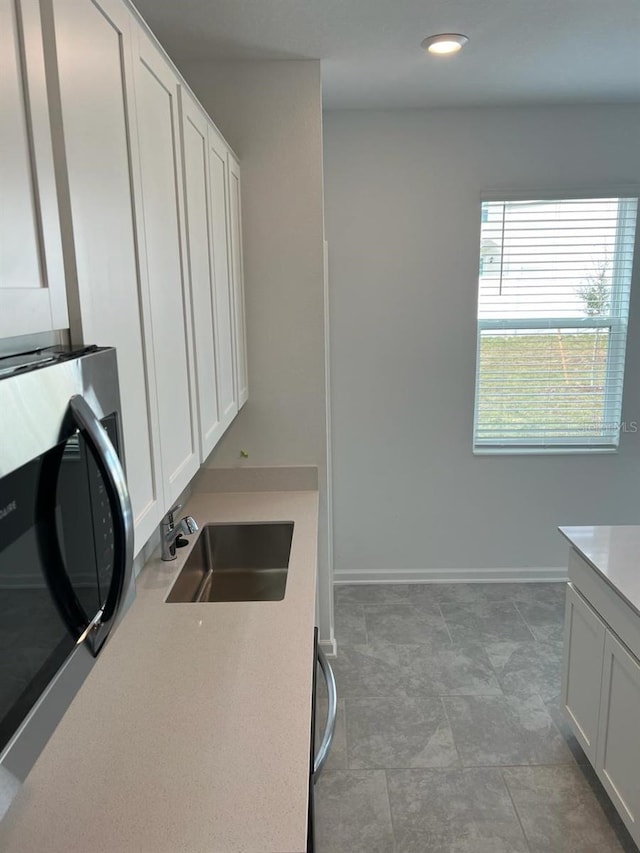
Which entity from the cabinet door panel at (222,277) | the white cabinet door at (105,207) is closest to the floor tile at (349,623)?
the cabinet door panel at (222,277)

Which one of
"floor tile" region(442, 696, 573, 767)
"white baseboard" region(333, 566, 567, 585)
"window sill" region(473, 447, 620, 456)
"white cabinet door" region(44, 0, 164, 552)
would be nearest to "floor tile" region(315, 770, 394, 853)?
"floor tile" region(442, 696, 573, 767)

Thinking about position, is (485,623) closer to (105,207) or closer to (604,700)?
(604,700)

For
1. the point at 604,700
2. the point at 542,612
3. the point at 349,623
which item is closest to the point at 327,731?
the point at 604,700

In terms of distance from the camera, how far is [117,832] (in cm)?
104

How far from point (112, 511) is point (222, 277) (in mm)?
1522

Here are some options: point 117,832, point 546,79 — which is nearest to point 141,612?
point 117,832

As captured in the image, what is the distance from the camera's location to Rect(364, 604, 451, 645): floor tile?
10.6 feet

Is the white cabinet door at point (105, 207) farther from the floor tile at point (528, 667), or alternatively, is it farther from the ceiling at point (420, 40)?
the floor tile at point (528, 667)

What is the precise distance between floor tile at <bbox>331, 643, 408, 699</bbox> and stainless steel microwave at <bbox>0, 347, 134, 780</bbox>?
2.21 m

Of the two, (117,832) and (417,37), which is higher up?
(417,37)

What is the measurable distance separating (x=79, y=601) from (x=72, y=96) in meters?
0.70

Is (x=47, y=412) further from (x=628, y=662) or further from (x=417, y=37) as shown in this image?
(x=417, y=37)

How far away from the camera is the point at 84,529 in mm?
794

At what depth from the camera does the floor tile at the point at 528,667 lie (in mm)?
2799
